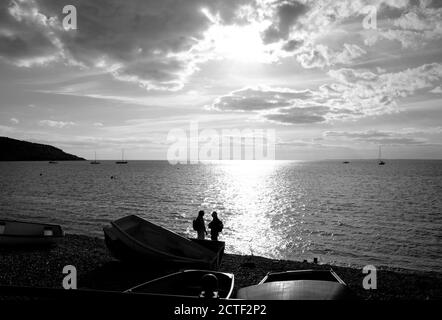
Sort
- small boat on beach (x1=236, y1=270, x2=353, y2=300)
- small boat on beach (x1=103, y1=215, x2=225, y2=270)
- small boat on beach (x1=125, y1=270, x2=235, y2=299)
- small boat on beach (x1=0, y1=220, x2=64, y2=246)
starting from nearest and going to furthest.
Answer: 1. small boat on beach (x1=236, y1=270, x2=353, y2=300)
2. small boat on beach (x1=125, y1=270, x2=235, y2=299)
3. small boat on beach (x1=103, y1=215, x2=225, y2=270)
4. small boat on beach (x1=0, y1=220, x2=64, y2=246)

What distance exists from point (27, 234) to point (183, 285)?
16.2 meters

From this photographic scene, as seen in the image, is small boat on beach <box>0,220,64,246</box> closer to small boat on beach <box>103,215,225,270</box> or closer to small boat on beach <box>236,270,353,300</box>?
small boat on beach <box>103,215,225,270</box>

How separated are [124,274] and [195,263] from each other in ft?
13.1

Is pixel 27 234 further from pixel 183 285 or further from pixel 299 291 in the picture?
pixel 299 291

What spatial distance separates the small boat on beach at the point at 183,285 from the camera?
9656mm

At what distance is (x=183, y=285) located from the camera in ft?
34.5

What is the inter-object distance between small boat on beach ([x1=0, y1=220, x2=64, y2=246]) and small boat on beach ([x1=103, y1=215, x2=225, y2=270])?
682 cm

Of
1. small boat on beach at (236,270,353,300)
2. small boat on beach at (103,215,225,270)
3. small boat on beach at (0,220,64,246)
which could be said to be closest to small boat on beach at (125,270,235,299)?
small boat on beach at (236,270,353,300)

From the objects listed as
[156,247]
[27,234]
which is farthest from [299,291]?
[27,234]

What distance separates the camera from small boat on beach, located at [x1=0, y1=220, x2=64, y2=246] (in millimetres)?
21250

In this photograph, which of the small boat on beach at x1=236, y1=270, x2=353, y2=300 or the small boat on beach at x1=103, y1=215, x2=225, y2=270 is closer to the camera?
the small boat on beach at x1=236, y1=270, x2=353, y2=300

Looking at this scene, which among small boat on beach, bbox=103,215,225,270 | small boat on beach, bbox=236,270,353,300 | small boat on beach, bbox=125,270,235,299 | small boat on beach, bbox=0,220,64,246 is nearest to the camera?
small boat on beach, bbox=236,270,353,300
